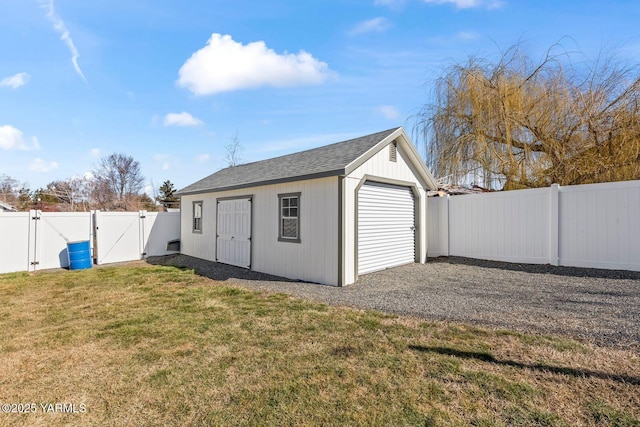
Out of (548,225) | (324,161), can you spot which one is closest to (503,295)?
(548,225)

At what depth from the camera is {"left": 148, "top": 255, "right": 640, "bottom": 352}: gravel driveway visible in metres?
4.32

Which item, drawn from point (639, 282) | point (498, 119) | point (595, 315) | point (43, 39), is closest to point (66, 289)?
point (43, 39)

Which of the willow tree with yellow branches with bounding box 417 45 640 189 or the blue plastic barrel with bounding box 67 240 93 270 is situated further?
the blue plastic barrel with bounding box 67 240 93 270

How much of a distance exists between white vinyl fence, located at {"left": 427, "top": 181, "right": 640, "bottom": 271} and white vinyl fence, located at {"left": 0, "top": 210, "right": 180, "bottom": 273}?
428 inches

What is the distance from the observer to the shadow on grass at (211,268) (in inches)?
326

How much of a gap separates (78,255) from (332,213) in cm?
856

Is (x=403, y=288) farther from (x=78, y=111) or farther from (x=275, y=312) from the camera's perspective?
(x=78, y=111)

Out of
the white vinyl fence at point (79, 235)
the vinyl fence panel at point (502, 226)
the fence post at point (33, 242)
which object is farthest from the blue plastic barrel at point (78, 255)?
the vinyl fence panel at point (502, 226)

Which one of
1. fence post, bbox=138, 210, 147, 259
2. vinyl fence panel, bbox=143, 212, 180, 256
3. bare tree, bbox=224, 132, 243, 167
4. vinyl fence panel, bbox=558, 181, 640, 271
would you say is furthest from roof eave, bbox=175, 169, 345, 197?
bare tree, bbox=224, 132, 243, 167

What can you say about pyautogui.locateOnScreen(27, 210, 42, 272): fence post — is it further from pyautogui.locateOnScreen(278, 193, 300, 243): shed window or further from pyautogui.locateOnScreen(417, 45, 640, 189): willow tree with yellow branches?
pyautogui.locateOnScreen(417, 45, 640, 189): willow tree with yellow branches

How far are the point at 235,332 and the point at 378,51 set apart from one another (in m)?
9.00

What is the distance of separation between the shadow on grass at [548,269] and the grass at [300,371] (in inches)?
188

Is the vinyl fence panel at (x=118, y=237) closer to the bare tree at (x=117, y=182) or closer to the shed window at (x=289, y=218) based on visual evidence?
the shed window at (x=289, y=218)

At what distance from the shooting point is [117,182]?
31797mm
